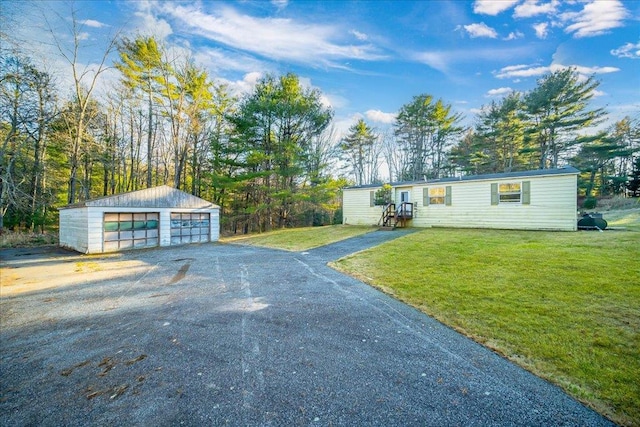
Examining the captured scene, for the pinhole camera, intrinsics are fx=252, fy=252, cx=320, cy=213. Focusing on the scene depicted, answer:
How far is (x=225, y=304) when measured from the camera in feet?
14.7

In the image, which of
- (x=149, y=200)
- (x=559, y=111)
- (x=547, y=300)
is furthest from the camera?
(x=559, y=111)

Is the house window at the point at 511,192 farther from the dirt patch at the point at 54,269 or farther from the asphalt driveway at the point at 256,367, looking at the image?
the dirt patch at the point at 54,269

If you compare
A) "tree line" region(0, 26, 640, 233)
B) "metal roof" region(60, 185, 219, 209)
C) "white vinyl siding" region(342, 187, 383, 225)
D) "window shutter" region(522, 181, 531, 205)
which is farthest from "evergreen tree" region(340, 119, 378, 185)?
"window shutter" region(522, 181, 531, 205)

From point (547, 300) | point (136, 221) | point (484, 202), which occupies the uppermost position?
point (484, 202)

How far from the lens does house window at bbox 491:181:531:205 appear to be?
11.8 m

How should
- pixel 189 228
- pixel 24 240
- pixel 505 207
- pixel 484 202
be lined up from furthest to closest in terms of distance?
pixel 189 228
pixel 24 240
pixel 484 202
pixel 505 207

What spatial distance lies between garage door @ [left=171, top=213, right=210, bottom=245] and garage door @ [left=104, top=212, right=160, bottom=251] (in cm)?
86

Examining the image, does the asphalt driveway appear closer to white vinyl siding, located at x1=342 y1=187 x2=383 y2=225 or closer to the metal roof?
the metal roof

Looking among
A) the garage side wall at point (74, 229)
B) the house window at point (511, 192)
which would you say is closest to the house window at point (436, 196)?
A: the house window at point (511, 192)

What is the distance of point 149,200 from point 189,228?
252 centimetres

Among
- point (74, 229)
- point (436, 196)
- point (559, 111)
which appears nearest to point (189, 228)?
point (74, 229)

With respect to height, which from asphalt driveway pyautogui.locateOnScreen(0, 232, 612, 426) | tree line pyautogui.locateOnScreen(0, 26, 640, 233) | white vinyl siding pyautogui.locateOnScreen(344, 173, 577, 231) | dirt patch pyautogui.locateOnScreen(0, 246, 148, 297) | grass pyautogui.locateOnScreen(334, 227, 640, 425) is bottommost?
dirt patch pyautogui.locateOnScreen(0, 246, 148, 297)

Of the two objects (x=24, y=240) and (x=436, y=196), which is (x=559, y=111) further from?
(x=24, y=240)

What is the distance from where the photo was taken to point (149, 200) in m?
12.7
